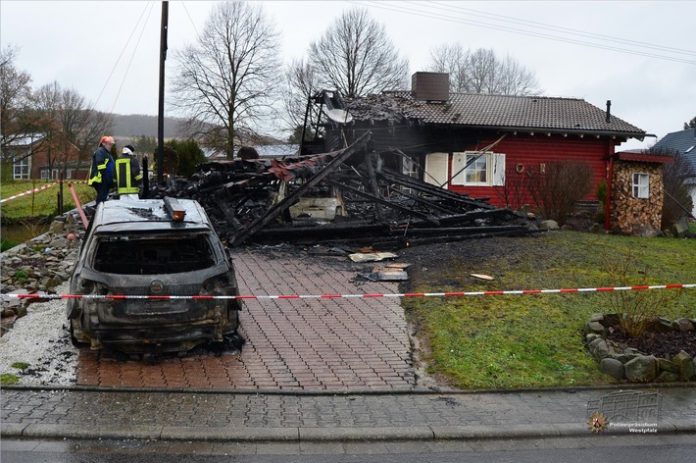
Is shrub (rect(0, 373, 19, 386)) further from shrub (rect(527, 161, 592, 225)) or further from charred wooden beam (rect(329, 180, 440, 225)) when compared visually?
shrub (rect(527, 161, 592, 225))

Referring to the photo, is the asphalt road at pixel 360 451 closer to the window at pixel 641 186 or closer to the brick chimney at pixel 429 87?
the window at pixel 641 186

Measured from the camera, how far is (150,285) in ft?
22.6

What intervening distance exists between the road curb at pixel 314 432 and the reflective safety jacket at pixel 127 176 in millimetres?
7268

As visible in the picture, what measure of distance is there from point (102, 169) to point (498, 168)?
15.6m

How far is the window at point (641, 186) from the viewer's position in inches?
734

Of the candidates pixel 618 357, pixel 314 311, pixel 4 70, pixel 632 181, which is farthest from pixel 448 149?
pixel 4 70

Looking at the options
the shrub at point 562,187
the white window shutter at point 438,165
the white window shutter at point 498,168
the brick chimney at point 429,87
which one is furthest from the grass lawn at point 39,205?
the shrub at point 562,187

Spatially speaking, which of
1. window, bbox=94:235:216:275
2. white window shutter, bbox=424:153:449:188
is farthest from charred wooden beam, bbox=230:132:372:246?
white window shutter, bbox=424:153:449:188

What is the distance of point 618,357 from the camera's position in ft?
24.0

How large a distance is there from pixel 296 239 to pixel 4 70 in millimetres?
29775

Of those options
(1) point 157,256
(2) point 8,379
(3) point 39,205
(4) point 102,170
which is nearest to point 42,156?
(3) point 39,205

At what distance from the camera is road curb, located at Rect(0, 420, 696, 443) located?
540cm

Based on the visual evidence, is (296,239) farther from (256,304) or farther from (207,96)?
(207,96)

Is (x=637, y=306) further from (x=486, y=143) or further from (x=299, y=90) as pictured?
(x=299, y=90)
